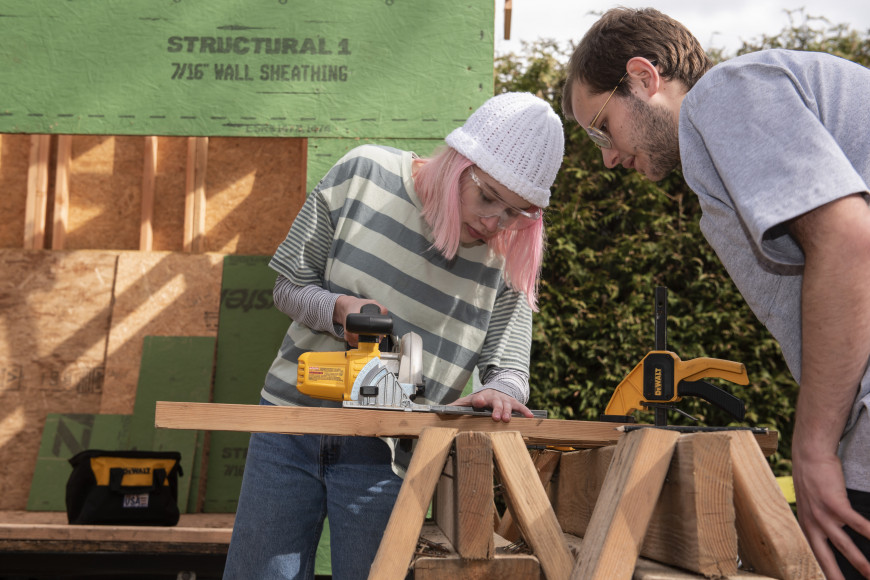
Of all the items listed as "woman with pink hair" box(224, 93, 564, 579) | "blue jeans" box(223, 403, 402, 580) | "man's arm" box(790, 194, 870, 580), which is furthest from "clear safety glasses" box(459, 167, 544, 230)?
"man's arm" box(790, 194, 870, 580)

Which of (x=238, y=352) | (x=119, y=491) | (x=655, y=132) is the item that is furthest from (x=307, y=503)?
(x=238, y=352)

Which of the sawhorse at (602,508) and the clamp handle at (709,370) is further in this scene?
the clamp handle at (709,370)

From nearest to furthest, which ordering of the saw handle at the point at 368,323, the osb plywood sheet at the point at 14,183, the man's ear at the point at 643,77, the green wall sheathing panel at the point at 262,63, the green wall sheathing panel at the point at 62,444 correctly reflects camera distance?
1. the man's ear at the point at 643,77
2. the saw handle at the point at 368,323
3. the green wall sheathing panel at the point at 262,63
4. the green wall sheathing panel at the point at 62,444
5. the osb plywood sheet at the point at 14,183

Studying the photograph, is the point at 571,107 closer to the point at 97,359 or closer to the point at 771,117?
A: the point at 771,117

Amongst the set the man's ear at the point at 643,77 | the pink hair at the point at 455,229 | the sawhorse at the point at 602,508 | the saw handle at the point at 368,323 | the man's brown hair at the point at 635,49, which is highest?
the man's brown hair at the point at 635,49

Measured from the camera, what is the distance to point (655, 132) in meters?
1.63

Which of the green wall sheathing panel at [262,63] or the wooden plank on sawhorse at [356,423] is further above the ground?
the green wall sheathing panel at [262,63]

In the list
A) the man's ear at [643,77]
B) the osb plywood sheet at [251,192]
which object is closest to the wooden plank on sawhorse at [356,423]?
the man's ear at [643,77]

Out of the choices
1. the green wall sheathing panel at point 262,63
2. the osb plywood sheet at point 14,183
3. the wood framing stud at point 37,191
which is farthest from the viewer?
the osb plywood sheet at point 14,183

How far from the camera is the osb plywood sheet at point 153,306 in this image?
179 inches

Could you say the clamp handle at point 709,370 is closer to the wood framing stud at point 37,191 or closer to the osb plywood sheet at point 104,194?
the osb plywood sheet at point 104,194

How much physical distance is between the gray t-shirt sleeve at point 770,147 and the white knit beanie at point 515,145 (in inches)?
28.2

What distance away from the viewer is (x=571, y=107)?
1.86 m

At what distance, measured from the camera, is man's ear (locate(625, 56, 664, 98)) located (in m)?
1.62
